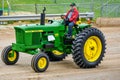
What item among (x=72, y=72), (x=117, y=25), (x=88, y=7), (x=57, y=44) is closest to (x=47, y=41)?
(x=57, y=44)

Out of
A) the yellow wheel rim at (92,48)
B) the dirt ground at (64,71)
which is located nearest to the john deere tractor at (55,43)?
the yellow wheel rim at (92,48)

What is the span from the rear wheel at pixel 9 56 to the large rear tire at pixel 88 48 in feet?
6.24

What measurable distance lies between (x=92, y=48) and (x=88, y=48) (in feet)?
0.78

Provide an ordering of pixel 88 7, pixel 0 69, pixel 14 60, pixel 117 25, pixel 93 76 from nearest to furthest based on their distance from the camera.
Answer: pixel 93 76
pixel 0 69
pixel 14 60
pixel 117 25
pixel 88 7

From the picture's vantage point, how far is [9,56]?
562 inches

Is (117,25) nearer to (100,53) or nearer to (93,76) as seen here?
(100,53)

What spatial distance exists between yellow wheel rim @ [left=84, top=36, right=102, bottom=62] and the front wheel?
1.50 metres

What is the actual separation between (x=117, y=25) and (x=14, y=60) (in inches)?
613

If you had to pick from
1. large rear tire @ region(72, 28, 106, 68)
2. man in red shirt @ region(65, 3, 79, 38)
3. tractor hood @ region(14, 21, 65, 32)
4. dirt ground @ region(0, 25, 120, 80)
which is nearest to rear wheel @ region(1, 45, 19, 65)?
dirt ground @ region(0, 25, 120, 80)

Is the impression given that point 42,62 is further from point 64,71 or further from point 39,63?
point 64,71

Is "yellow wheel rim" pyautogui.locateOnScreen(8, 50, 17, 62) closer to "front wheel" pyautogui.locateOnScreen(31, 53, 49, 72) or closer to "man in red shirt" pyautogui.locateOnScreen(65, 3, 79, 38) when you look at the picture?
"front wheel" pyautogui.locateOnScreen(31, 53, 49, 72)

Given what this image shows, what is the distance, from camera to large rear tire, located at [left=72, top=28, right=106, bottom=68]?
13.7 m

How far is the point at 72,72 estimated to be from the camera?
13.2 metres

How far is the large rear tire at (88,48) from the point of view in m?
13.7
